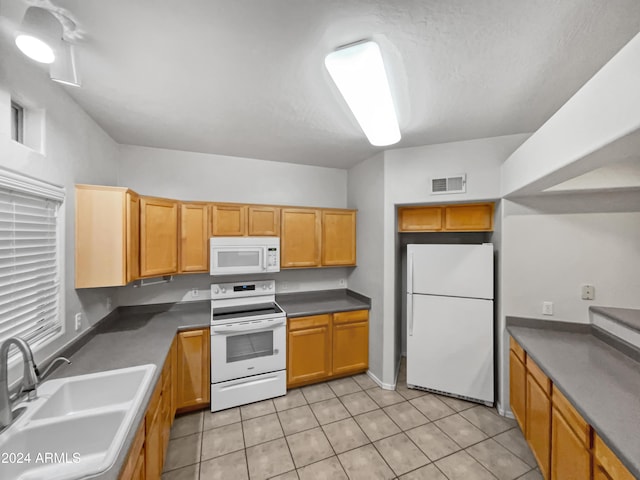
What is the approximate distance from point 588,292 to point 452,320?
3.54 ft

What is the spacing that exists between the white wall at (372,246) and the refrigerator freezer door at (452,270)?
1.23ft

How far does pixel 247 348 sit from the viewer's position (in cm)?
260

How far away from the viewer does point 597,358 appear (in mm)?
1717

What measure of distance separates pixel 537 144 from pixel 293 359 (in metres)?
2.85

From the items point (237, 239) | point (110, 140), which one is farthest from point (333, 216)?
point (110, 140)

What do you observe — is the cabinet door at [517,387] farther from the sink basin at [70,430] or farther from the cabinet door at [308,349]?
the sink basin at [70,430]

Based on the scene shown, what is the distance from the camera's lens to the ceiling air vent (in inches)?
99.7

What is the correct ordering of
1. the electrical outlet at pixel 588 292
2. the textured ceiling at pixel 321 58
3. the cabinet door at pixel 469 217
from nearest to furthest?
the textured ceiling at pixel 321 58, the electrical outlet at pixel 588 292, the cabinet door at pixel 469 217

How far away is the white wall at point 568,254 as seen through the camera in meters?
2.02

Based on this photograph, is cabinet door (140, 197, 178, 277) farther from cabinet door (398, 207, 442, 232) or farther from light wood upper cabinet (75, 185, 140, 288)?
cabinet door (398, 207, 442, 232)

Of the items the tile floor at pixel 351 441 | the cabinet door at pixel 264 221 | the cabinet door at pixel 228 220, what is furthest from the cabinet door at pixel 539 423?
the cabinet door at pixel 228 220

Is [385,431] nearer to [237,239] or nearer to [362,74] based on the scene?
[237,239]

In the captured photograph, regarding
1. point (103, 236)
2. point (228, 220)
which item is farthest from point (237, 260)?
point (103, 236)

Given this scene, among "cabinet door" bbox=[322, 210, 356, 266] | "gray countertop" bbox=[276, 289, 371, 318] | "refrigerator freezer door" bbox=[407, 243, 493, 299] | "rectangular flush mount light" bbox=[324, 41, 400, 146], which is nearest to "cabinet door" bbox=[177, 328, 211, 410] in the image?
"gray countertop" bbox=[276, 289, 371, 318]
